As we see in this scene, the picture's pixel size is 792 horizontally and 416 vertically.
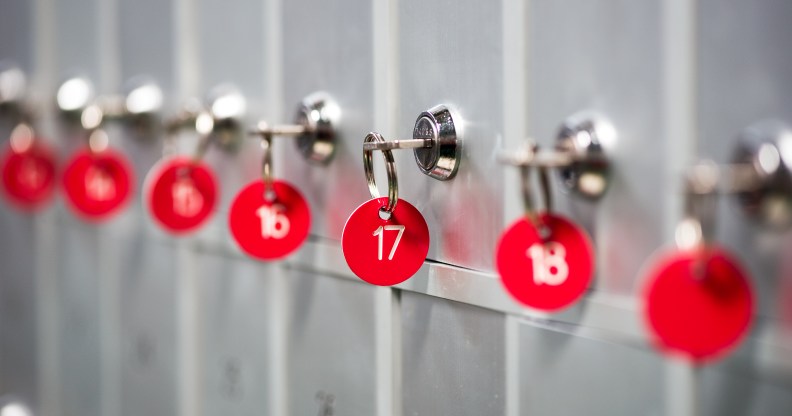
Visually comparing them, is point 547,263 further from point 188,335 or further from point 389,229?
point 188,335

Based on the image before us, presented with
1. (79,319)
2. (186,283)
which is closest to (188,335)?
(186,283)

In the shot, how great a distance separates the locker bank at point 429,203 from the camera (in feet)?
2.14

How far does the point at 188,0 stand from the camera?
143 centimetres

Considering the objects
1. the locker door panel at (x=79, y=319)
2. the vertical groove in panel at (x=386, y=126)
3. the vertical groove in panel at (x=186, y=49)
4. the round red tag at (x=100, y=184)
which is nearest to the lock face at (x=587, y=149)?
the vertical groove in panel at (x=386, y=126)

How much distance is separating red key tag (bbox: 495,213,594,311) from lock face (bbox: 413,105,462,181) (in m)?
0.17

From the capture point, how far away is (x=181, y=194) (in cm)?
128

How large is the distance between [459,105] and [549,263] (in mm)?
236

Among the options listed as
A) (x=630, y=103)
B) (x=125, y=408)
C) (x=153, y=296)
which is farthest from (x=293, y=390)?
(x=630, y=103)

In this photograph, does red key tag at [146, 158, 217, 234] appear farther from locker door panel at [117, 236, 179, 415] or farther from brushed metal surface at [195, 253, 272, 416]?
locker door panel at [117, 236, 179, 415]

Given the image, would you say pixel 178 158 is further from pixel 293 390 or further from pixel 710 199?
pixel 710 199

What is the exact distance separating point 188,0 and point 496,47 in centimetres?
71

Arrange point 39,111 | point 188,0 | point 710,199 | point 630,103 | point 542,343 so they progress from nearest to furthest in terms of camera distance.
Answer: point 710,199
point 630,103
point 542,343
point 188,0
point 39,111

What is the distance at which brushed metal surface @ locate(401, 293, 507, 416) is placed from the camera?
3.01 ft

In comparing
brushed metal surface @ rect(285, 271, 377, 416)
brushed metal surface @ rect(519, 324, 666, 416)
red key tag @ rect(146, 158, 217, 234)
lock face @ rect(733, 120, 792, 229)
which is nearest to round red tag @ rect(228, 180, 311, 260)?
brushed metal surface @ rect(285, 271, 377, 416)
